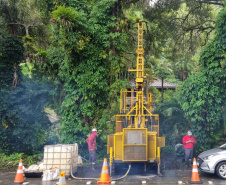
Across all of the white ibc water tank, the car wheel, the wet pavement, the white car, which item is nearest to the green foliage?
the wet pavement

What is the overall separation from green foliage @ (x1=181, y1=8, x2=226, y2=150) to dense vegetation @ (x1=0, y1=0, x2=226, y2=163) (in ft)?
0.14

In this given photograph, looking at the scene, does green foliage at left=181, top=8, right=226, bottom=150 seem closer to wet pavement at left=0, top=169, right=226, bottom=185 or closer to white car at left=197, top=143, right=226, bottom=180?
wet pavement at left=0, top=169, right=226, bottom=185

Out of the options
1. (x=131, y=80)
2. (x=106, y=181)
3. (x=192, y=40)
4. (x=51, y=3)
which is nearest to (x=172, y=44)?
(x=192, y=40)

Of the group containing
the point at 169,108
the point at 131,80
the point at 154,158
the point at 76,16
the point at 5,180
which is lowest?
the point at 5,180

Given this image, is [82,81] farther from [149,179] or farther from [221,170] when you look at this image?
[221,170]

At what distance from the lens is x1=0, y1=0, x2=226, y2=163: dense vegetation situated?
14930 millimetres

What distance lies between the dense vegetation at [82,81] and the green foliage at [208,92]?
1.7 inches

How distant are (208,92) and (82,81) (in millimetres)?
5893

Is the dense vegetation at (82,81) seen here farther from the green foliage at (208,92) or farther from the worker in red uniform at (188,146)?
the worker in red uniform at (188,146)

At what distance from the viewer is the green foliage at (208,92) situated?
14.6 m

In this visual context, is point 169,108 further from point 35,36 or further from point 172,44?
point 35,36

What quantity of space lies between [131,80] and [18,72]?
19.5 feet

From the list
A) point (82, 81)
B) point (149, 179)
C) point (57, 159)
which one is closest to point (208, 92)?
point (149, 179)

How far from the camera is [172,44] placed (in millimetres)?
20906
